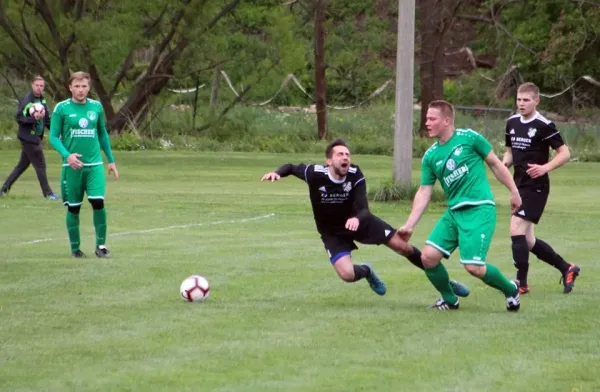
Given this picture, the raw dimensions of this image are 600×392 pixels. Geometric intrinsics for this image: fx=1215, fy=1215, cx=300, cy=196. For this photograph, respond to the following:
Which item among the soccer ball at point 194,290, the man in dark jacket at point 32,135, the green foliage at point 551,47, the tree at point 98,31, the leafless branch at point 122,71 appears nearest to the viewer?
the soccer ball at point 194,290

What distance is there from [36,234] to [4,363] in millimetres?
8833

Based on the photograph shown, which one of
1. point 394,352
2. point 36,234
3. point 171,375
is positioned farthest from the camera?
point 36,234

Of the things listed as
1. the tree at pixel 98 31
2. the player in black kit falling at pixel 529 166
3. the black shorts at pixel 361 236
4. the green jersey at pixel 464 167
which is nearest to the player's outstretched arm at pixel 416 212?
the green jersey at pixel 464 167

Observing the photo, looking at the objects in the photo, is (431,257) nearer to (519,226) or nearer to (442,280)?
(442,280)

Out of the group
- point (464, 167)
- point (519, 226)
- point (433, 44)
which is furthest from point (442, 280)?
point (433, 44)

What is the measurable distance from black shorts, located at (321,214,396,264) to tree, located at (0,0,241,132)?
90.3ft

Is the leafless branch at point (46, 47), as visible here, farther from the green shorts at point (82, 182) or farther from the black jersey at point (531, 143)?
the black jersey at point (531, 143)

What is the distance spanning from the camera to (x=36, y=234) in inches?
640

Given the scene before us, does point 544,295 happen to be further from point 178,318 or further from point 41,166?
point 41,166

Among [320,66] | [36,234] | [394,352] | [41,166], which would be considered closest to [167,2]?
[320,66]

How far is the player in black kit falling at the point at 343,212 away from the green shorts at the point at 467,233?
15.0 inches

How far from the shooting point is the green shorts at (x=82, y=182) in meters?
13.3

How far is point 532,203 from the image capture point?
11141mm

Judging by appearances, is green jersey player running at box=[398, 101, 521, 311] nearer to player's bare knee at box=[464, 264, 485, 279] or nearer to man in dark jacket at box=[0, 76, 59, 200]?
player's bare knee at box=[464, 264, 485, 279]
